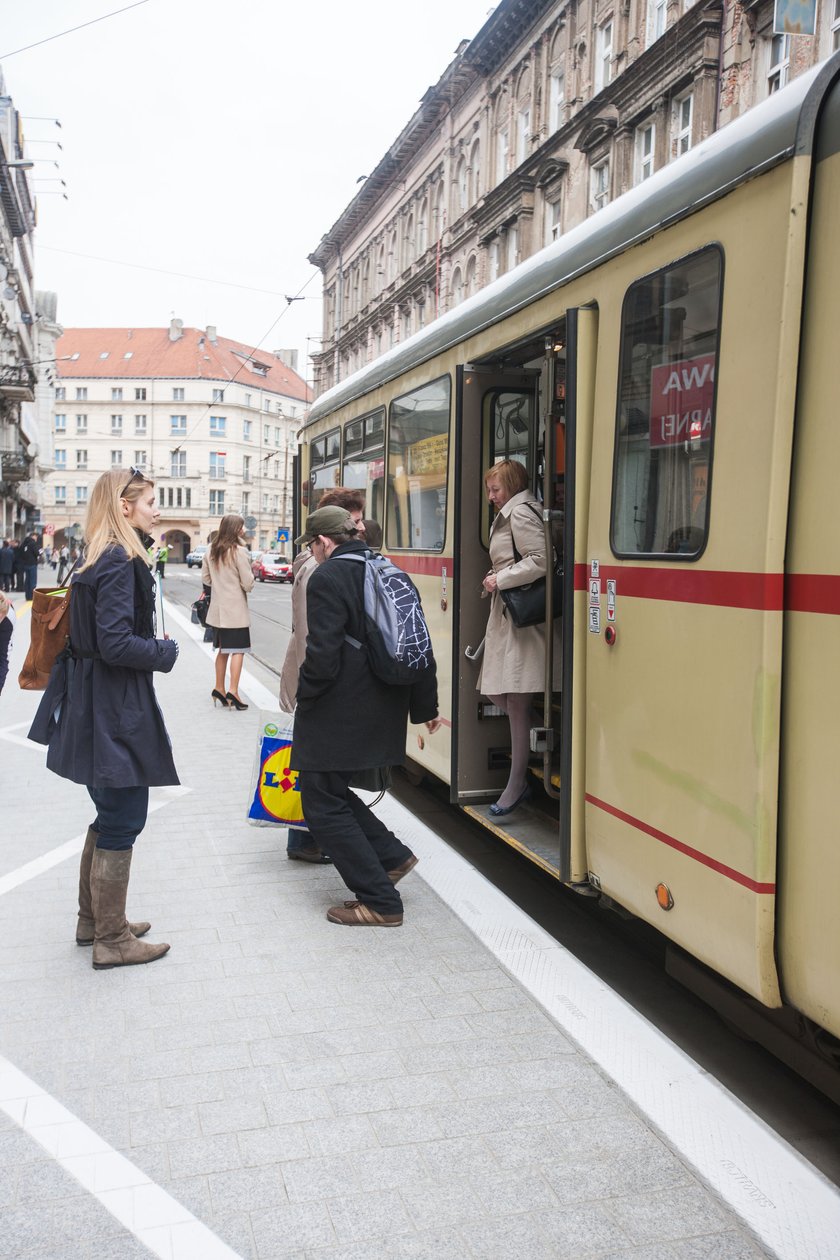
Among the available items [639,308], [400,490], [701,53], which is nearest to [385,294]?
[701,53]

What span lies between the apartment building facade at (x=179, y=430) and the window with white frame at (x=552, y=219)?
66.4 metres

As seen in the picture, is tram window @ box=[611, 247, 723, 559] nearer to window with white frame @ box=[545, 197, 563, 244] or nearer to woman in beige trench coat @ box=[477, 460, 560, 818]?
woman in beige trench coat @ box=[477, 460, 560, 818]

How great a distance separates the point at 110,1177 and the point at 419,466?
4981mm

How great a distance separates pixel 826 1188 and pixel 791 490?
187cm

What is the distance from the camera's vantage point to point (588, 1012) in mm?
4047

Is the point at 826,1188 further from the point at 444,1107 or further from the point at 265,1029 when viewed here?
the point at 265,1029

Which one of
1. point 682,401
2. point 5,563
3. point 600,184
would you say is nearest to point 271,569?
point 5,563

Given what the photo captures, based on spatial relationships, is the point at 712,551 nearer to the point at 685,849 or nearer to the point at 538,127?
the point at 685,849

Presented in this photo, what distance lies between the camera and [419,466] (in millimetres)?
7262

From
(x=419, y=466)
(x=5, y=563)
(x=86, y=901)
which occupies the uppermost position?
(x=419, y=466)

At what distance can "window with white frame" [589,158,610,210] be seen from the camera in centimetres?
2794

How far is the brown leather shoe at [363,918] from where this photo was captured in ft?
16.5

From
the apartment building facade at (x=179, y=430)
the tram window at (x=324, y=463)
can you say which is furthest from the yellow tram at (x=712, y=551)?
the apartment building facade at (x=179, y=430)

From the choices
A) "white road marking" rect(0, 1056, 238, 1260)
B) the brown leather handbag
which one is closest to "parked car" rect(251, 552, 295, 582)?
the brown leather handbag
